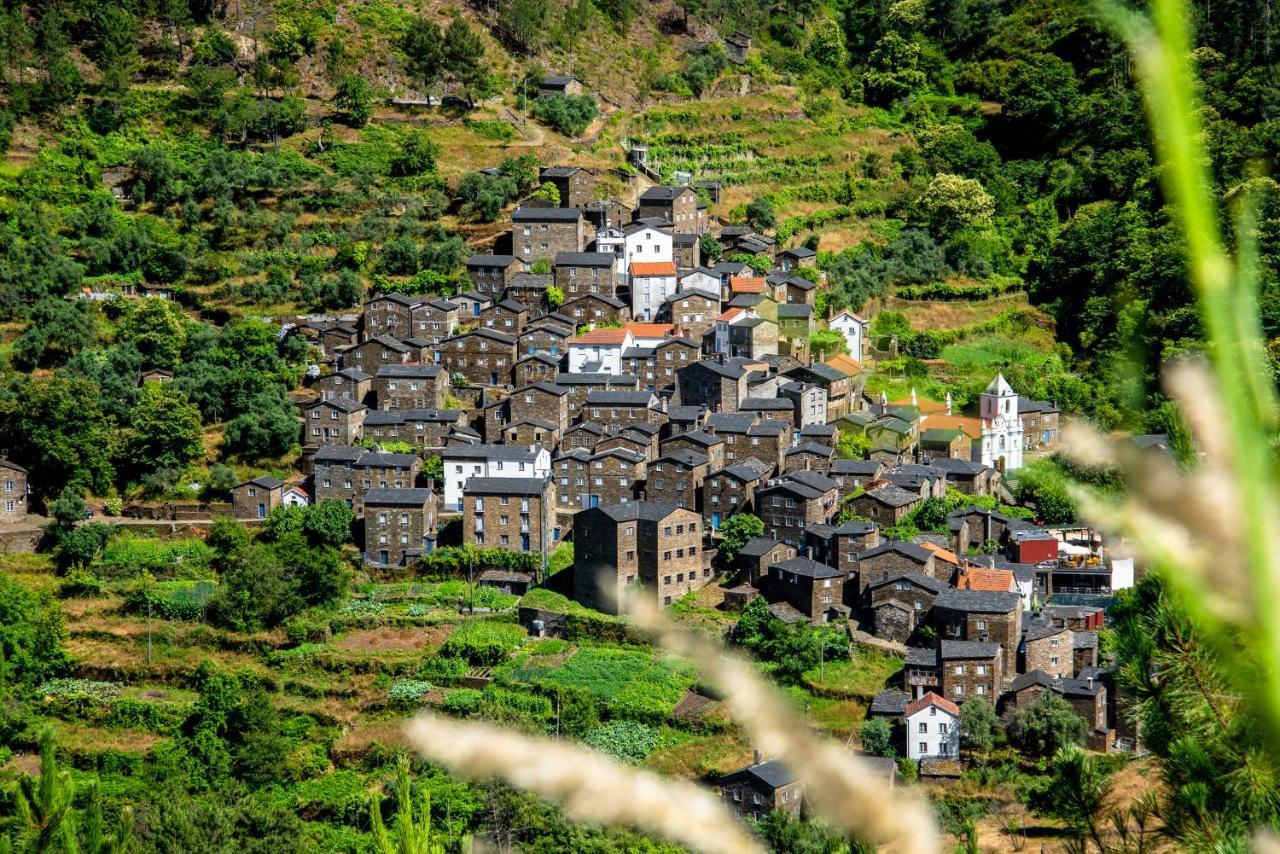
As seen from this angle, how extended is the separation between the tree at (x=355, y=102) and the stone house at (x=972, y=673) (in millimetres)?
29936

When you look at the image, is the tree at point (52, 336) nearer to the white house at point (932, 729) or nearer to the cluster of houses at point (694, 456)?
the cluster of houses at point (694, 456)

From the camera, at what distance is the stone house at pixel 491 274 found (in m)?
40.8

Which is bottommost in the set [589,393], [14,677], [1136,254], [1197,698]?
[14,677]

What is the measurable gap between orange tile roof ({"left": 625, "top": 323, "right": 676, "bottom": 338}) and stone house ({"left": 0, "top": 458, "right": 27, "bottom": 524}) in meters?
14.5

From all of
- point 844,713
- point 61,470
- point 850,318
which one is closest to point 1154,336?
point 850,318

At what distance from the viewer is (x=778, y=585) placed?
1190 inches

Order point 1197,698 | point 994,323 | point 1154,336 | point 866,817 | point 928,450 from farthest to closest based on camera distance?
point 994,323
point 928,450
point 1154,336
point 1197,698
point 866,817

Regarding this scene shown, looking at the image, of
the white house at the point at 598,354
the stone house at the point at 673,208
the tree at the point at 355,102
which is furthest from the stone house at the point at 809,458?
the tree at the point at 355,102

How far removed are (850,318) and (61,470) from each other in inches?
769

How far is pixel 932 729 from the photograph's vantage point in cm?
2641

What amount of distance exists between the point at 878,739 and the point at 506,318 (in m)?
16.9

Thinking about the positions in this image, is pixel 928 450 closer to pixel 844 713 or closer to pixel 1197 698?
pixel 844 713

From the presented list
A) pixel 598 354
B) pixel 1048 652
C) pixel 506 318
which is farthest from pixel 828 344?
pixel 1048 652

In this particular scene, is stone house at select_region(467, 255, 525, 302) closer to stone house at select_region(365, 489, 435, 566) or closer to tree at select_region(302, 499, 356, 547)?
stone house at select_region(365, 489, 435, 566)
